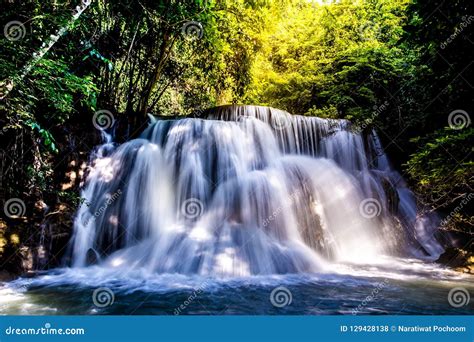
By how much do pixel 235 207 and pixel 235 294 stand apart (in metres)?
3.03

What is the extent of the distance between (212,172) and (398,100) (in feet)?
28.9

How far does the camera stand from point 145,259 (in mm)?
6309

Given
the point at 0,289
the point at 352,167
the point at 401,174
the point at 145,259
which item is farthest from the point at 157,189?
the point at 401,174

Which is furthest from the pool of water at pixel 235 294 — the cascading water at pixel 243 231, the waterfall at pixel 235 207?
the waterfall at pixel 235 207

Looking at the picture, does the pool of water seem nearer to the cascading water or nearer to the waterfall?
the cascading water

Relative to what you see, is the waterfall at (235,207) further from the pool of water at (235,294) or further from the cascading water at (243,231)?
the pool of water at (235,294)

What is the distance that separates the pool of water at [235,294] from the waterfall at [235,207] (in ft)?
1.89

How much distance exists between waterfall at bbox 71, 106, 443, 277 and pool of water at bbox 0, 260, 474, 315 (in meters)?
0.58

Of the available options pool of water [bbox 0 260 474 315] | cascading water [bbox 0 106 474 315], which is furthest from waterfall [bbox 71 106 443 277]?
pool of water [bbox 0 260 474 315]

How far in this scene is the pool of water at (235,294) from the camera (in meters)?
4.15

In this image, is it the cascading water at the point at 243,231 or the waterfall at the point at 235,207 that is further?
the waterfall at the point at 235,207

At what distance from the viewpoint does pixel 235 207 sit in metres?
7.61

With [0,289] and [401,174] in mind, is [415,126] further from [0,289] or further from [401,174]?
[0,289]

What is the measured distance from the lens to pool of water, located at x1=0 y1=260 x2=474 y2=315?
4148mm
